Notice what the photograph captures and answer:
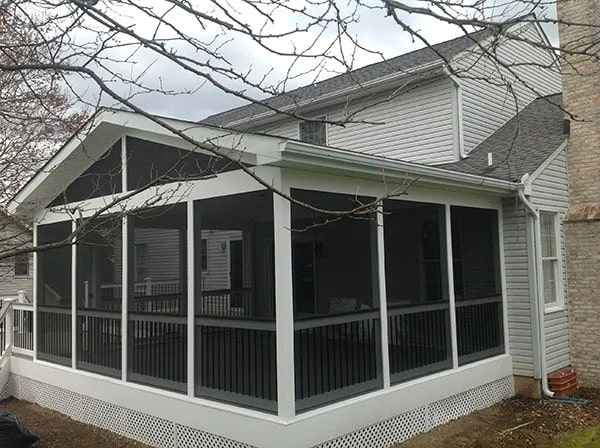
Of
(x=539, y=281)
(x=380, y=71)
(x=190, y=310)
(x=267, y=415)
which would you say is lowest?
(x=267, y=415)

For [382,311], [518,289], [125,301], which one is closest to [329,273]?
[518,289]

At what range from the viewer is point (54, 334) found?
855 centimetres

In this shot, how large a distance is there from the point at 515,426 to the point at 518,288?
213cm

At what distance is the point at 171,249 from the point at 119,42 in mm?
14171

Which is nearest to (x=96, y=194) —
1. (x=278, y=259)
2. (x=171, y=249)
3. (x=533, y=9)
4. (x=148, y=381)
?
(x=148, y=381)

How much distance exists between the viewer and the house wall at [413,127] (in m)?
10.2

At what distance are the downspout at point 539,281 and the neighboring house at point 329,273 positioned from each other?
34mm

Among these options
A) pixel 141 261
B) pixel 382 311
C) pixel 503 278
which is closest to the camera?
pixel 382 311

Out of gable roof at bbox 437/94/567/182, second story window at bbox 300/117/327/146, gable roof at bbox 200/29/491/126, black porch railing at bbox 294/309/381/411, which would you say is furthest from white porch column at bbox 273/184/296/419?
second story window at bbox 300/117/327/146

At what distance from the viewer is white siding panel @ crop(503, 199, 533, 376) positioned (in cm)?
793

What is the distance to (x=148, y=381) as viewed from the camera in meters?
6.59

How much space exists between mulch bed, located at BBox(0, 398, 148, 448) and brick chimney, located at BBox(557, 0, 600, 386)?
22.4 feet

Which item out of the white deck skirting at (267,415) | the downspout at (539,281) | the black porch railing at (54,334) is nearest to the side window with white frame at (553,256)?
the downspout at (539,281)

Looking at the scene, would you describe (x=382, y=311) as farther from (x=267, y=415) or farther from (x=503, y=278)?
(x=503, y=278)
